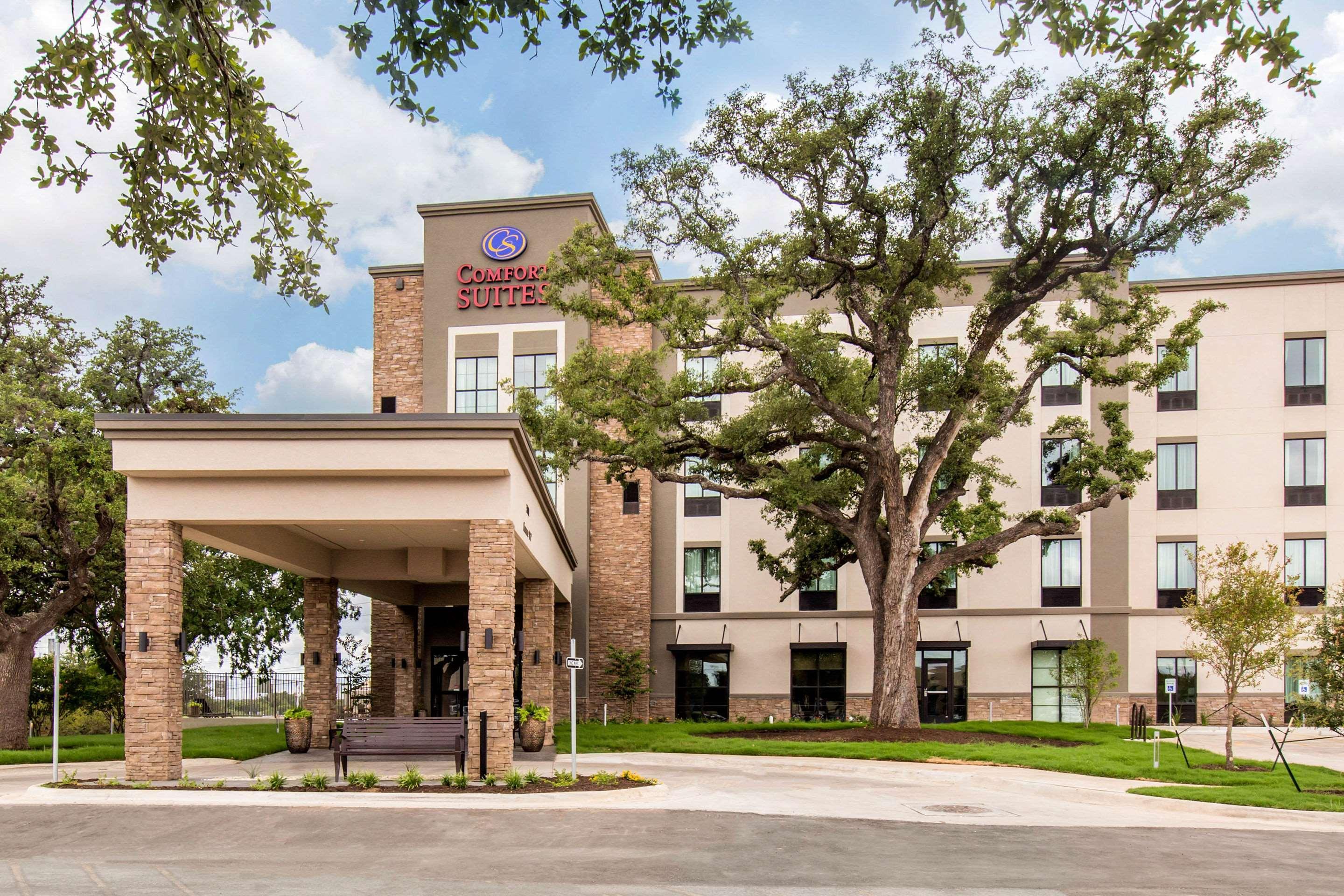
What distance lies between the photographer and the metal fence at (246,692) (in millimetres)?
37562

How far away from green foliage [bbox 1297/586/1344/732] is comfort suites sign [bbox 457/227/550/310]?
23155 mm

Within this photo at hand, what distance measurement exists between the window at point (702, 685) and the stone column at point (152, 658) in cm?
2013

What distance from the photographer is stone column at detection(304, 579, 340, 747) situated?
24219mm

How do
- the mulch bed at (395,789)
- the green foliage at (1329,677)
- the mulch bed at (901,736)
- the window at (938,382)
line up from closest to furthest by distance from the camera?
the mulch bed at (395,789) → the green foliage at (1329,677) → the mulch bed at (901,736) → the window at (938,382)

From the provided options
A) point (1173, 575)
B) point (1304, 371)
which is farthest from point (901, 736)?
point (1304, 371)

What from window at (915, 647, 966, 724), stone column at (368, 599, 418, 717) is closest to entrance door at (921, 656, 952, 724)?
window at (915, 647, 966, 724)

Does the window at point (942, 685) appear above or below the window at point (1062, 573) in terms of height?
below

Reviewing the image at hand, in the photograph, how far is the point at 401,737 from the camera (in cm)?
1897

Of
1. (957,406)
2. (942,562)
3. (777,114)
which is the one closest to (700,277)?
(777,114)

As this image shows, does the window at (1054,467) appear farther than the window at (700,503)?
No

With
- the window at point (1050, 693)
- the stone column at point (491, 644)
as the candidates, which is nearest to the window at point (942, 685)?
the window at point (1050, 693)

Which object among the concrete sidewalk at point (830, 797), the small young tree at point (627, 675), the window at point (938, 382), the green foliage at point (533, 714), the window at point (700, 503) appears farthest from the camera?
the window at point (700, 503)

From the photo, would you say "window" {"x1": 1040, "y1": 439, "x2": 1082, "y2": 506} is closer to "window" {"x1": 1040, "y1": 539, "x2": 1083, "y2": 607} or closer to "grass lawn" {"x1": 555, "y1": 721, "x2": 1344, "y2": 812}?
"window" {"x1": 1040, "y1": 539, "x2": 1083, "y2": 607}

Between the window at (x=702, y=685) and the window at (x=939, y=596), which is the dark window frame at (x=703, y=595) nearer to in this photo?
the window at (x=702, y=685)
